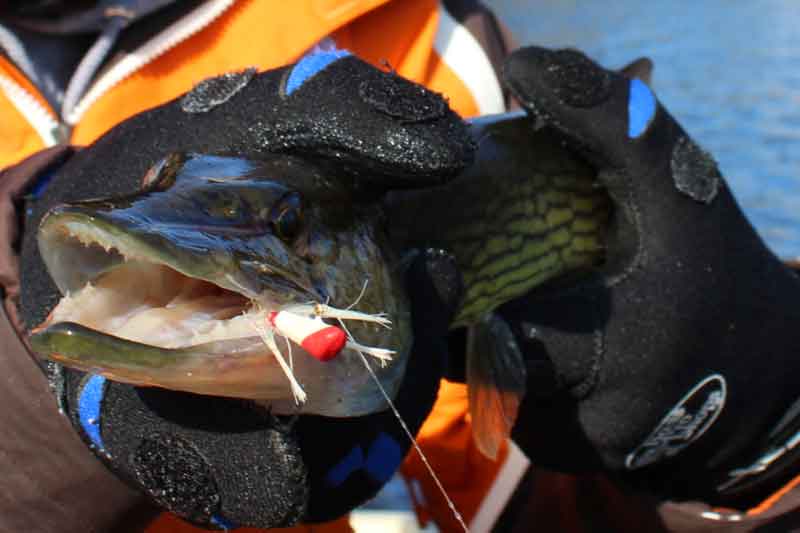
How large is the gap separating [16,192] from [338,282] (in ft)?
1.85

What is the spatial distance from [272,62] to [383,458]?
727 millimetres

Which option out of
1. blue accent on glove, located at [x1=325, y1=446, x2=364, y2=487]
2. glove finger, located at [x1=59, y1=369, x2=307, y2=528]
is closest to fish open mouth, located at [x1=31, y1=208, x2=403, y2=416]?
glove finger, located at [x1=59, y1=369, x2=307, y2=528]

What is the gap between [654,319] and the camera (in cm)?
134

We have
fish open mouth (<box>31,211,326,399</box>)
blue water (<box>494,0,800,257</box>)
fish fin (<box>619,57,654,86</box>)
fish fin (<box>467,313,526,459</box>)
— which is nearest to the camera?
fish open mouth (<box>31,211,326,399</box>)

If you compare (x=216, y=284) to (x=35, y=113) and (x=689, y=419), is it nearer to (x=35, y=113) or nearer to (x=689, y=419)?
(x=35, y=113)

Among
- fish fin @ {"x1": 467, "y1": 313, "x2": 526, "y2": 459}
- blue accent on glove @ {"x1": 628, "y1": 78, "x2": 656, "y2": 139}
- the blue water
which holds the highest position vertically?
blue accent on glove @ {"x1": 628, "y1": 78, "x2": 656, "y2": 139}

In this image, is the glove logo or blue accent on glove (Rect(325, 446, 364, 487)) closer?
blue accent on glove (Rect(325, 446, 364, 487))

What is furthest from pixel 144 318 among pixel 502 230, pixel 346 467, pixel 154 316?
pixel 502 230

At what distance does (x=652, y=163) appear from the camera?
1340 mm

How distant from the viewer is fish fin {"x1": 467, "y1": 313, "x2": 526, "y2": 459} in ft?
4.10

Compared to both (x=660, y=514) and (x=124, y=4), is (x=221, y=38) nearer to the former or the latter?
(x=124, y=4)

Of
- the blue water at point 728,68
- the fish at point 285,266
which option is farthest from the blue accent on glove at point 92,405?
the blue water at point 728,68

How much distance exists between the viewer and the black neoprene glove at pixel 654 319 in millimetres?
1322

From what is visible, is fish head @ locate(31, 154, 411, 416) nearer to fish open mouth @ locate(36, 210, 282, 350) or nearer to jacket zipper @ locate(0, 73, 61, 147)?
fish open mouth @ locate(36, 210, 282, 350)
